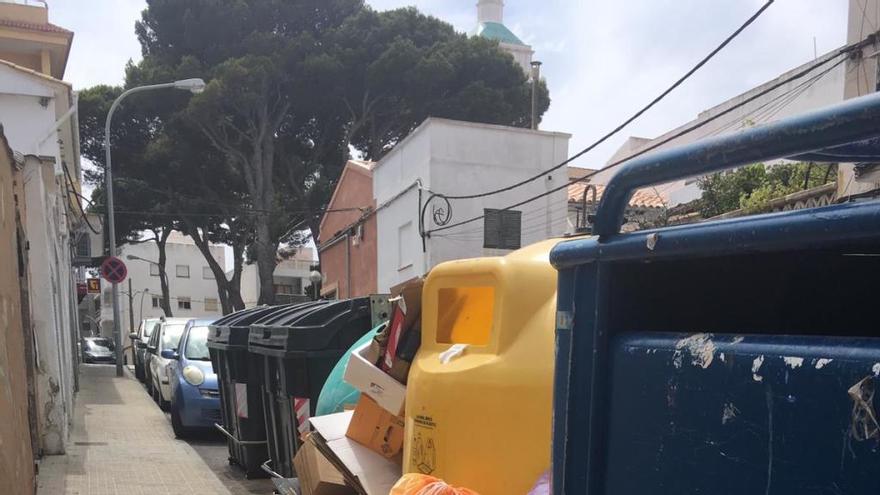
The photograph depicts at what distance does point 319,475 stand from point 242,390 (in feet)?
12.1

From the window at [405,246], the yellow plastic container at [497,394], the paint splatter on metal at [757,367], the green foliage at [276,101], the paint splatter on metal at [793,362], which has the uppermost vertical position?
the green foliage at [276,101]

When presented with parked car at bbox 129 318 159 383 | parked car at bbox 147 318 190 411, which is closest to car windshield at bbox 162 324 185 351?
parked car at bbox 147 318 190 411

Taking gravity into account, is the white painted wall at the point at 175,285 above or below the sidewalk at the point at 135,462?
below

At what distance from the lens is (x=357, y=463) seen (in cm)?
342

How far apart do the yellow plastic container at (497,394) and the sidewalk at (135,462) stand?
4.63 metres

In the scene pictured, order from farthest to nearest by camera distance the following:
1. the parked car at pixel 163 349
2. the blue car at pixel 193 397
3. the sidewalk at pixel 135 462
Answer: the parked car at pixel 163 349, the blue car at pixel 193 397, the sidewalk at pixel 135 462

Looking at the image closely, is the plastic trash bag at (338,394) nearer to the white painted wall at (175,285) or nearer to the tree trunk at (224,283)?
the tree trunk at (224,283)

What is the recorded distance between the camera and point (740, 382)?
1.18m

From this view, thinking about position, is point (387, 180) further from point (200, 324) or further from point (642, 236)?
point (642, 236)

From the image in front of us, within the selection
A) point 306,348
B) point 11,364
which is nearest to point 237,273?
point 306,348

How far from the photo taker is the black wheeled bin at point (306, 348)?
219 inches

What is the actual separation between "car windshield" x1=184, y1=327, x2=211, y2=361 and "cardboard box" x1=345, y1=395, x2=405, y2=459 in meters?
7.19

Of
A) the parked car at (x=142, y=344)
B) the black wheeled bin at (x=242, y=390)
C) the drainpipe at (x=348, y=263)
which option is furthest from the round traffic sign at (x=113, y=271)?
the black wheeled bin at (x=242, y=390)

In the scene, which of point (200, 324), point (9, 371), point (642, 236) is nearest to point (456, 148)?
point (200, 324)
